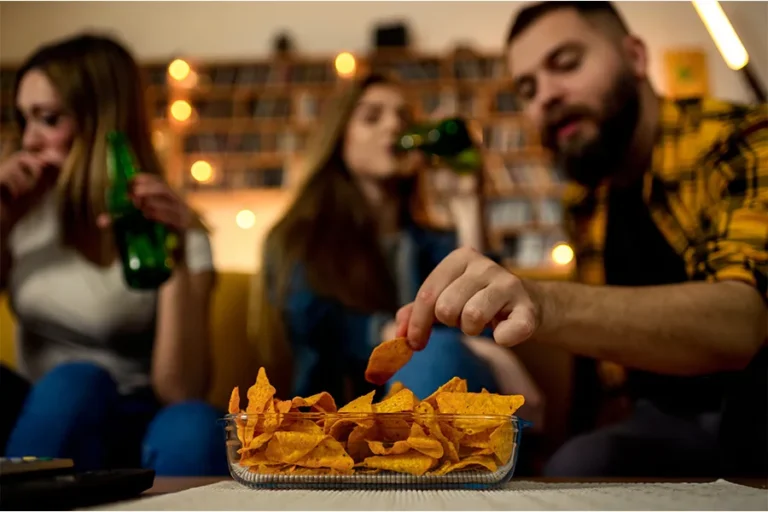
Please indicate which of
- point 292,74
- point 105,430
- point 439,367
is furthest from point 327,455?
point 292,74

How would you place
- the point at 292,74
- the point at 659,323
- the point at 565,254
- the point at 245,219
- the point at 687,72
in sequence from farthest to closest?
the point at 292,74, the point at 245,219, the point at 687,72, the point at 565,254, the point at 659,323

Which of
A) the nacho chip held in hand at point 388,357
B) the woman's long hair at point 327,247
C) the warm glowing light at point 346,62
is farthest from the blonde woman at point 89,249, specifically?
the warm glowing light at point 346,62

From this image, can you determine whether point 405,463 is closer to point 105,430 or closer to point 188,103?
point 105,430

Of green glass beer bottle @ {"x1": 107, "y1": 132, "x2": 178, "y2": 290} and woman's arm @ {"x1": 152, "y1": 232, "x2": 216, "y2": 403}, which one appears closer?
green glass beer bottle @ {"x1": 107, "y1": 132, "x2": 178, "y2": 290}

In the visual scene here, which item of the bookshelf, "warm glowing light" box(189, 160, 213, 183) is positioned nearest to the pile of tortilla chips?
the bookshelf

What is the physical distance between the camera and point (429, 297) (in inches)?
24.7

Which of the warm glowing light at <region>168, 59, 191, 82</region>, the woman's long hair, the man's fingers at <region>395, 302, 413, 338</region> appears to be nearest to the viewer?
the man's fingers at <region>395, 302, 413, 338</region>

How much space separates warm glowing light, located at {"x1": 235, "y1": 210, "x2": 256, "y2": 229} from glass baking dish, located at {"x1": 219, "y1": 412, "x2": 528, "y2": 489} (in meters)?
2.35

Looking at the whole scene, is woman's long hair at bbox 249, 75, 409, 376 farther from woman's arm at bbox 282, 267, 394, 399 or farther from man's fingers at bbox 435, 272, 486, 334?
man's fingers at bbox 435, 272, 486, 334

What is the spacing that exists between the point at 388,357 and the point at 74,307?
39.8 inches

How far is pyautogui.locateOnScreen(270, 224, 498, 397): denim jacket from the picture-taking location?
1317 mm

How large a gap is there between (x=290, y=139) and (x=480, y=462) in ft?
10.6

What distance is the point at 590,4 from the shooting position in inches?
58.4

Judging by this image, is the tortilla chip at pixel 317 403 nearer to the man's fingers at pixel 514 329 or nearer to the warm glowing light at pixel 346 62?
the man's fingers at pixel 514 329
